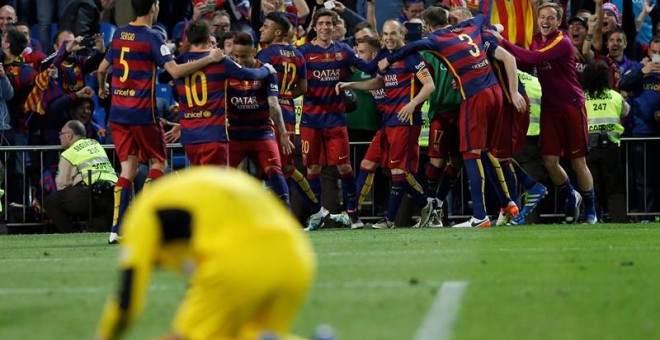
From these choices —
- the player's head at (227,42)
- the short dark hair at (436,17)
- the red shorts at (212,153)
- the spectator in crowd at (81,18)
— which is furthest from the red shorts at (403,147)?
the spectator in crowd at (81,18)

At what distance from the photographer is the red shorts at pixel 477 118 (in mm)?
15297

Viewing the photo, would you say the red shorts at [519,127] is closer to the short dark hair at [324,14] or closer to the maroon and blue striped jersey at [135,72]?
the short dark hair at [324,14]

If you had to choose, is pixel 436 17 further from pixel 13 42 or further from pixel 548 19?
pixel 13 42

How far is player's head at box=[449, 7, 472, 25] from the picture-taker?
626 inches

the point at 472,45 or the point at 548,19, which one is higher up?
the point at 548,19

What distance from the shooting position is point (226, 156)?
45.8 ft

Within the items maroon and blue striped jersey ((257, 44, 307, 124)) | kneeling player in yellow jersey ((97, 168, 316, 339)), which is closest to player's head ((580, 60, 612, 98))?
maroon and blue striped jersey ((257, 44, 307, 124))

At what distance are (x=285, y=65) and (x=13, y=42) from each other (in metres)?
3.80

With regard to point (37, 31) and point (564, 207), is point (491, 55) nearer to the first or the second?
point (564, 207)

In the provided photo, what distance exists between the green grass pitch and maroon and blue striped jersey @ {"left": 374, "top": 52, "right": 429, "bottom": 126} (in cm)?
301

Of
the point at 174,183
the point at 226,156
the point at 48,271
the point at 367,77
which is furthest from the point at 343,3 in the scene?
the point at 174,183

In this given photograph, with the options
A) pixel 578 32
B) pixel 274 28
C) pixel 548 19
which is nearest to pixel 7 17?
pixel 274 28

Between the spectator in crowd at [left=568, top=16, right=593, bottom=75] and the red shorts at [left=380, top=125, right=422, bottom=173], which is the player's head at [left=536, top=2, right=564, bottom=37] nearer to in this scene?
the red shorts at [left=380, top=125, right=422, bottom=173]

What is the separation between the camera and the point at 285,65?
53.1ft
